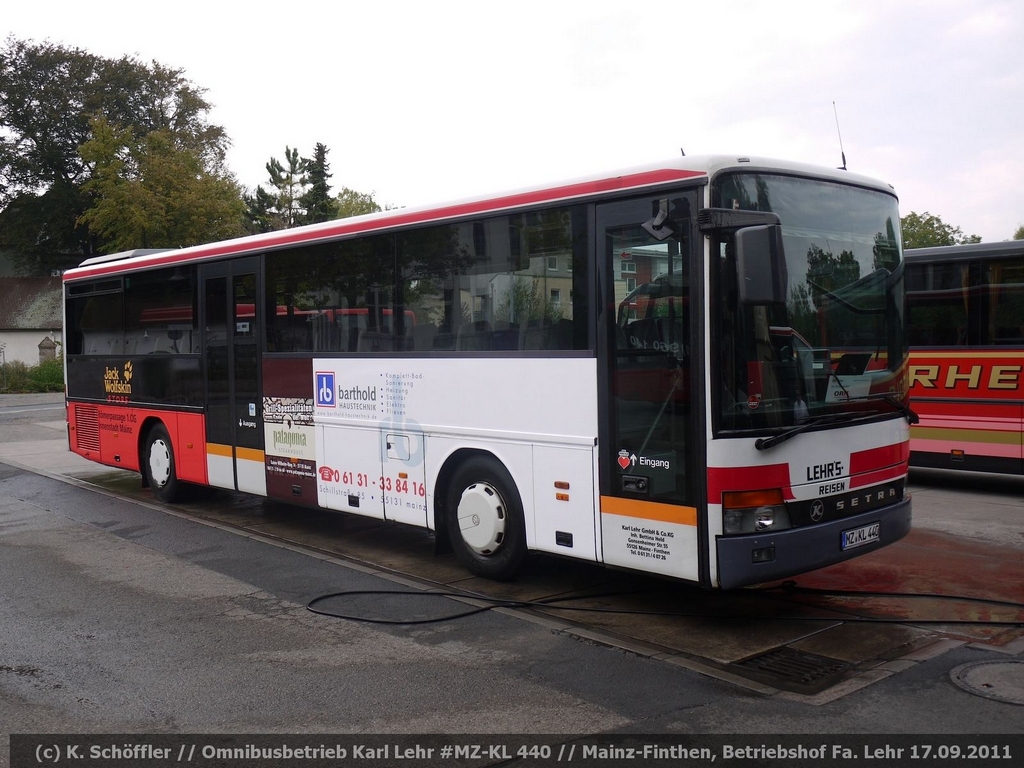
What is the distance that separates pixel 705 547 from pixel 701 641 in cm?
71

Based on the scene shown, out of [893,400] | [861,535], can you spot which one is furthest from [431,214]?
[861,535]

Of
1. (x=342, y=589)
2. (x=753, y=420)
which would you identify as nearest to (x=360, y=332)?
(x=342, y=589)

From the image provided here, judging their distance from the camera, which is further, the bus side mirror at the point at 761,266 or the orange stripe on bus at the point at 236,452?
the orange stripe on bus at the point at 236,452

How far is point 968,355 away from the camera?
12719mm

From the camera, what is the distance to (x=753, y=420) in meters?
6.43

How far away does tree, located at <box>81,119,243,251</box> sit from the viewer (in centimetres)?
5419

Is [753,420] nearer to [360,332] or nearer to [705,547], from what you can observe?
[705,547]

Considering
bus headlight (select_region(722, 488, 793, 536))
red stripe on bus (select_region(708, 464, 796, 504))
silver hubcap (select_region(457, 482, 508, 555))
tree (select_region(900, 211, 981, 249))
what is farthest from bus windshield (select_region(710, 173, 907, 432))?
tree (select_region(900, 211, 981, 249))

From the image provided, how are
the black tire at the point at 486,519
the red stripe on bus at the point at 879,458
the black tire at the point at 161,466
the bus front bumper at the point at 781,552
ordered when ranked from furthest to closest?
the black tire at the point at 161,466, the black tire at the point at 486,519, the red stripe on bus at the point at 879,458, the bus front bumper at the point at 781,552

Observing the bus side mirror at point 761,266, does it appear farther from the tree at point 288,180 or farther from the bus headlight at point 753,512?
the tree at point 288,180

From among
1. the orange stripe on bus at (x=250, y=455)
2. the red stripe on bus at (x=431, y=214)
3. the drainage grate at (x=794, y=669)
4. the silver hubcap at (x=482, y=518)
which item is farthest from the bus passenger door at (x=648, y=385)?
the orange stripe on bus at (x=250, y=455)

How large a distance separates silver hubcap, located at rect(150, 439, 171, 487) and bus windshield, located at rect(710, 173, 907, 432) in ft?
28.2

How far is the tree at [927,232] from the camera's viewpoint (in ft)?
176

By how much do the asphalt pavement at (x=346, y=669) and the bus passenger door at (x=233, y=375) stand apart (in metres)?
1.72
